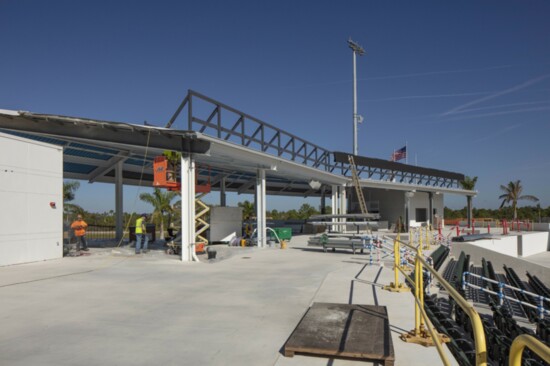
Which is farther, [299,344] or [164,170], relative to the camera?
[164,170]

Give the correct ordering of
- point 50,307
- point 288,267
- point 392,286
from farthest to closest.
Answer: point 288,267, point 392,286, point 50,307

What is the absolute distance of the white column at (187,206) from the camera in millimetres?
14188

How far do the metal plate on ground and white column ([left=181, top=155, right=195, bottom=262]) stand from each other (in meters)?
8.37

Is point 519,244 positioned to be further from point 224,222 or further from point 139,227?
point 139,227

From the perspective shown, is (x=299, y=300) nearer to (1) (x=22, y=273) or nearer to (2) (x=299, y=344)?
(2) (x=299, y=344)

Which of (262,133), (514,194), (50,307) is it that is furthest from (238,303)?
(514,194)

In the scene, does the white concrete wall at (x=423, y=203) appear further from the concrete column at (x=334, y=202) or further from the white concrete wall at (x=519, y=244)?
the concrete column at (x=334, y=202)

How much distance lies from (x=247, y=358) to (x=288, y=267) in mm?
8187

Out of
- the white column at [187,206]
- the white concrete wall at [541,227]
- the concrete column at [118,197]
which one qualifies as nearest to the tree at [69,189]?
the concrete column at [118,197]

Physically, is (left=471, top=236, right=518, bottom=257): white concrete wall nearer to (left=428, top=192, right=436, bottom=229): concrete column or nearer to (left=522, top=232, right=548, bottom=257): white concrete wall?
(left=522, top=232, right=548, bottom=257): white concrete wall

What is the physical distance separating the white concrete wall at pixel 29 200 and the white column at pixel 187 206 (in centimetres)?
489

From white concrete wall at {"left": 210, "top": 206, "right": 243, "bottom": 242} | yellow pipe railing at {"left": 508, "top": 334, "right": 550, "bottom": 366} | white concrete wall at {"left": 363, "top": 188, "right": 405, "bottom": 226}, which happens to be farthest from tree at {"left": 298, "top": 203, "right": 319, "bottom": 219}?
yellow pipe railing at {"left": 508, "top": 334, "right": 550, "bottom": 366}

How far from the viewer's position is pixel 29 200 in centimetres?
1379

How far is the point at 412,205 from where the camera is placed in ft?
129
